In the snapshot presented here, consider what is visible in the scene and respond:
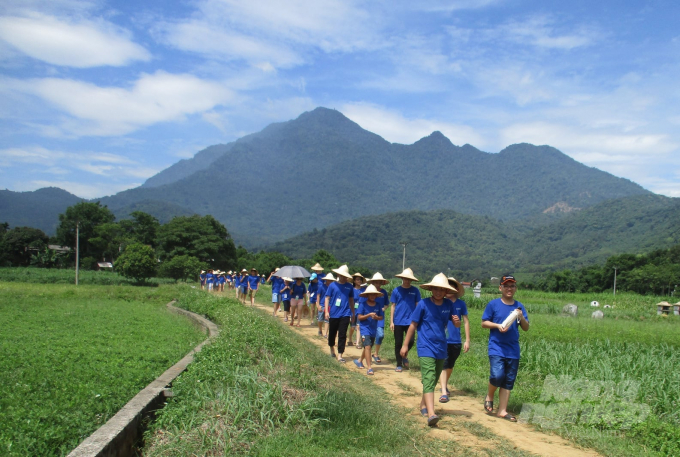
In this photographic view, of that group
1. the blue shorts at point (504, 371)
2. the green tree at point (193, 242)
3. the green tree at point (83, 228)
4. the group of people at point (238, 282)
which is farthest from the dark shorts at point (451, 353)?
the green tree at point (83, 228)

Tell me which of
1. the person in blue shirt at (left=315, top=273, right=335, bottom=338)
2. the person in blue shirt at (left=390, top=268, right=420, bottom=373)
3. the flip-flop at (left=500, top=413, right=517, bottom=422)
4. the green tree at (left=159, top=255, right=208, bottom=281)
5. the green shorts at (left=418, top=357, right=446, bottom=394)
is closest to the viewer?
the green shorts at (left=418, top=357, right=446, bottom=394)

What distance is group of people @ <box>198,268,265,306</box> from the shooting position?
2222 centimetres

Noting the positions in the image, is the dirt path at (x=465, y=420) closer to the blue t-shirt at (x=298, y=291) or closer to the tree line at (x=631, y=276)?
the blue t-shirt at (x=298, y=291)

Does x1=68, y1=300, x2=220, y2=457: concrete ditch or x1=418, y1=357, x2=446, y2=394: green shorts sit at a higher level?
x1=418, y1=357, x2=446, y2=394: green shorts

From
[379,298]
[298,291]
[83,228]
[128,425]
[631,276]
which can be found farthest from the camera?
[83,228]

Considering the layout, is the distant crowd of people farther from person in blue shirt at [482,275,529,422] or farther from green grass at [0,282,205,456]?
green grass at [0,282,205,456]

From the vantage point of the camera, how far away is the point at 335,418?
5.57m

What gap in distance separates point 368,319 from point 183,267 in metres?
50.4

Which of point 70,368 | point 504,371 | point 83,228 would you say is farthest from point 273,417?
point 83,228

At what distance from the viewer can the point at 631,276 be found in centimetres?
6216

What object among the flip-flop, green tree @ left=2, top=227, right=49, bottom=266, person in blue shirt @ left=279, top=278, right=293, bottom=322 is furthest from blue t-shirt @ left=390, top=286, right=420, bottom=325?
green tree @ left=2, top=227, right=49, bottom=266

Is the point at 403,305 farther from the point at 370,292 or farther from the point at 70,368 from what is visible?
the point at 70,368

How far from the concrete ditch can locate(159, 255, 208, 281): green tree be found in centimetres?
5076

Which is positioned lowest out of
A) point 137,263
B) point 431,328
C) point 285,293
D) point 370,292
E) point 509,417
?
point 137,263
